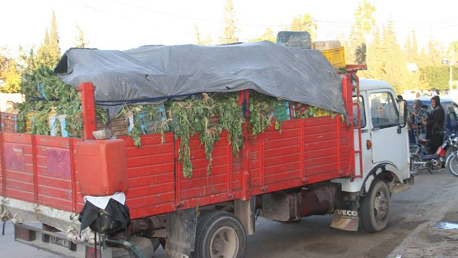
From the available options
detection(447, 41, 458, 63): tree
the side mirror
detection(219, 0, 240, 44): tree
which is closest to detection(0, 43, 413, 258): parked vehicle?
the side mirror

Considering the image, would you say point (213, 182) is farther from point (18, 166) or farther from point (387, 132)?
point (387, 132)

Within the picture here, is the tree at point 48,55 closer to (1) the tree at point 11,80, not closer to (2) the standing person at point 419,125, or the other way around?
(1) the tree at point 11,80

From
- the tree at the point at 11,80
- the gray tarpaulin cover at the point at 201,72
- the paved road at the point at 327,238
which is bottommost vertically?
the paved road at the point at 327,238

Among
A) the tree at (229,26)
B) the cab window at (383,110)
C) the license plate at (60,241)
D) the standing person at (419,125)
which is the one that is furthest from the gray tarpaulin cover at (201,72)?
the tree at (229,26)

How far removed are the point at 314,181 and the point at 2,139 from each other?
397cm

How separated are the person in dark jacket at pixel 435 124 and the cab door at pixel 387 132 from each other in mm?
5606

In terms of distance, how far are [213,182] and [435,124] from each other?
9.88 meters

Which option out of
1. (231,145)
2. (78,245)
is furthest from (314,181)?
(78,245)

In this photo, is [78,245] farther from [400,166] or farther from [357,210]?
[400,166]

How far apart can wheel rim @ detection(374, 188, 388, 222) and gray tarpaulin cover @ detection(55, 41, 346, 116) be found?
5.75 ft

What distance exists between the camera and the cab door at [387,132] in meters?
7.80

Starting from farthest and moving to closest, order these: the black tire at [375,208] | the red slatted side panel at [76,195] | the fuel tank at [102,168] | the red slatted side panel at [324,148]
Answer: the black tire at [375,208] < the red slatted side panel at [324,148] < the red slatted side panel at [76,195] < the fuel tank at [102,168]

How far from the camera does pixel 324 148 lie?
271 inches

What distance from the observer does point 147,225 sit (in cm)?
540
